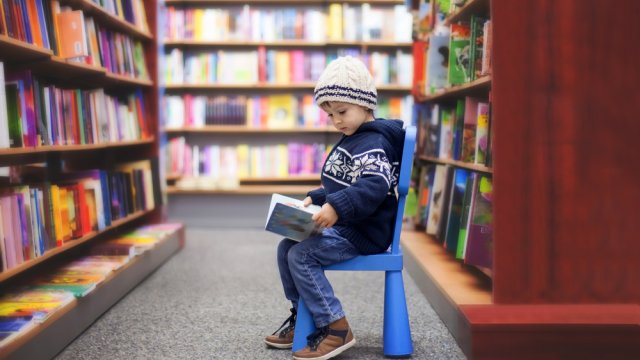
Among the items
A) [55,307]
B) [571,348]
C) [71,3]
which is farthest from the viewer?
[71,3]

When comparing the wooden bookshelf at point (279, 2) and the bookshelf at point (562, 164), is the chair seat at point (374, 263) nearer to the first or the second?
the bookshelf at point (562, 164)

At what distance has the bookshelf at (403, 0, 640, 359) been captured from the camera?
1640 millimetres

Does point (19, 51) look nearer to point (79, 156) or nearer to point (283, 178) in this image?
point (79, 156)

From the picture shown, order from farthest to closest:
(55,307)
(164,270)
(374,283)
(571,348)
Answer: (164,270) < (374,283) < (55,307) < (571,348)

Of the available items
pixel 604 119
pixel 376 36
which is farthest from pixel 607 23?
pixel 376 36

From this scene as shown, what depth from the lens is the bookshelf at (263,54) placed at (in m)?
4.39

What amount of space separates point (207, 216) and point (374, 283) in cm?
208

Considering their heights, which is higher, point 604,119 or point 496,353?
point 604,119

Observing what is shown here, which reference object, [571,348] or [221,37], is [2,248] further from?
[221,37]

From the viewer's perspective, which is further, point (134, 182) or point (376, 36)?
point (376, 36)

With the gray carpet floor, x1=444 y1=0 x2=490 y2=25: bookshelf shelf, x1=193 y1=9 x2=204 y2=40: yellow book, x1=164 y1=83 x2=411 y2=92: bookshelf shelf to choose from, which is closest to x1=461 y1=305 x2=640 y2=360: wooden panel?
the gray carpet floor

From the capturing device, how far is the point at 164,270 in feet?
9.70

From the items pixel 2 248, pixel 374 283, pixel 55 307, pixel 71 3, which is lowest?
pixel 374 283

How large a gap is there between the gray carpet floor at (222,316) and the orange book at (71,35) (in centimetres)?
98
